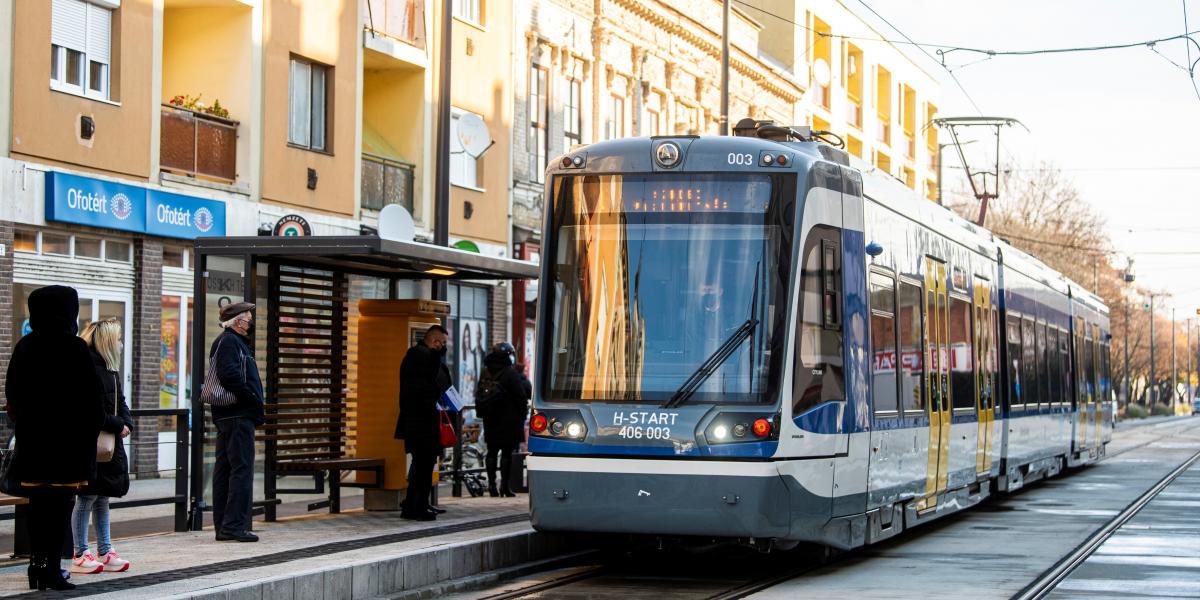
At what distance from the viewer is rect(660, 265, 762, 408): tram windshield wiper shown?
12.3 m

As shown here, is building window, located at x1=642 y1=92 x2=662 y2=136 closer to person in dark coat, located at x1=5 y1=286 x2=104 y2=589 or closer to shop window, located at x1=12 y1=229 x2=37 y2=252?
shop window, located at x1=12 y1=229 x2=37 y2=252

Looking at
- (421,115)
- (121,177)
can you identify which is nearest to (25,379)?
(121,177)

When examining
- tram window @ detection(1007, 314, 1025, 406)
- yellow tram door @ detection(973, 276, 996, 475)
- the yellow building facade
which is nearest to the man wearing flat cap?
the yellow building facade

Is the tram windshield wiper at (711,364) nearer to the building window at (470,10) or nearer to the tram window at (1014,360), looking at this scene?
the tram window at (1014,360)

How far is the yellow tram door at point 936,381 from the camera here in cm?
A: 1612

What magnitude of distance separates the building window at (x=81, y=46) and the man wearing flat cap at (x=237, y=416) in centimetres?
868

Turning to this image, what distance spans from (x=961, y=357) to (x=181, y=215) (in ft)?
34.8

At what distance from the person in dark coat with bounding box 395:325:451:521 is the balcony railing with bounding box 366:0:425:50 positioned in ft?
42.1

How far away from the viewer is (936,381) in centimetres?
1644

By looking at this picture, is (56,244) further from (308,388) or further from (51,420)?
(51,420)

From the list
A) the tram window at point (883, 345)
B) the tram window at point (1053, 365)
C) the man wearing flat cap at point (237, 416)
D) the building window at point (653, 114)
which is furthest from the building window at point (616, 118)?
the man wearing flat cap at point (237, 416)

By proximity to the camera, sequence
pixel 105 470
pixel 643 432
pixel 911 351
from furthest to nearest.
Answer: pixel 911 351
pixel 643 432
pixel 105 470

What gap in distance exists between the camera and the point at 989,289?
20078 mm

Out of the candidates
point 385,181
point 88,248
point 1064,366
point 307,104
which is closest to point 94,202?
point 88,248
